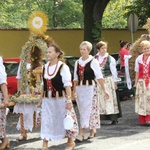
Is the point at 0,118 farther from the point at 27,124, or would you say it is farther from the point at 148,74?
the point at 148,74

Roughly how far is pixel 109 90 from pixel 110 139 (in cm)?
255

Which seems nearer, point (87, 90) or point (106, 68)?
point (87, 90)

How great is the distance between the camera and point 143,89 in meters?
12.8

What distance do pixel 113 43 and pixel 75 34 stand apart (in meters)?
2.23

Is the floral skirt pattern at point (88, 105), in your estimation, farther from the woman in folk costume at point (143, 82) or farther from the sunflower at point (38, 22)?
the woman in folk costume at point (143, 82)

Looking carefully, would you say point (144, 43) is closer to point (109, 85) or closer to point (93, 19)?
point (109, 85)

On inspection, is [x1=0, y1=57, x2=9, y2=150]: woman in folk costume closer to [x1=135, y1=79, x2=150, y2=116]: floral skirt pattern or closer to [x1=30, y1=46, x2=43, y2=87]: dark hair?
[x1=30, y1=46, x2=43, y2=87]: dark hair

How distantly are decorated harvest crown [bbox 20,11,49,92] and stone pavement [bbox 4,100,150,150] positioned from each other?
119cm

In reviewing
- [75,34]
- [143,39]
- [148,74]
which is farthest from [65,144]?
[75,34]

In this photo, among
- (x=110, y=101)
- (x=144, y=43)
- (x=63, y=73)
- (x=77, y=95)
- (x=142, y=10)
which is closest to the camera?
(x=63, y=73)

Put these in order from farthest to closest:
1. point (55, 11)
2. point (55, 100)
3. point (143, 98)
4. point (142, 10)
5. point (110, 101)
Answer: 1. point (55, 11)
2. point (142, 10)
3. point (110, 101)
4. point (143, 98)
5. point (55, 100)

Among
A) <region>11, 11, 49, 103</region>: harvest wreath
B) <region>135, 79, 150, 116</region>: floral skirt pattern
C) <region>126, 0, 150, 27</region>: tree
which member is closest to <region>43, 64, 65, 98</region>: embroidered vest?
<region>11, 11, 49, 103</region>: harvest wreath

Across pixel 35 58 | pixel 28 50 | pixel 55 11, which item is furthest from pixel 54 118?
pixel 55 11

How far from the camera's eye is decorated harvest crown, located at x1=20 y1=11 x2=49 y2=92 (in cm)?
1135
